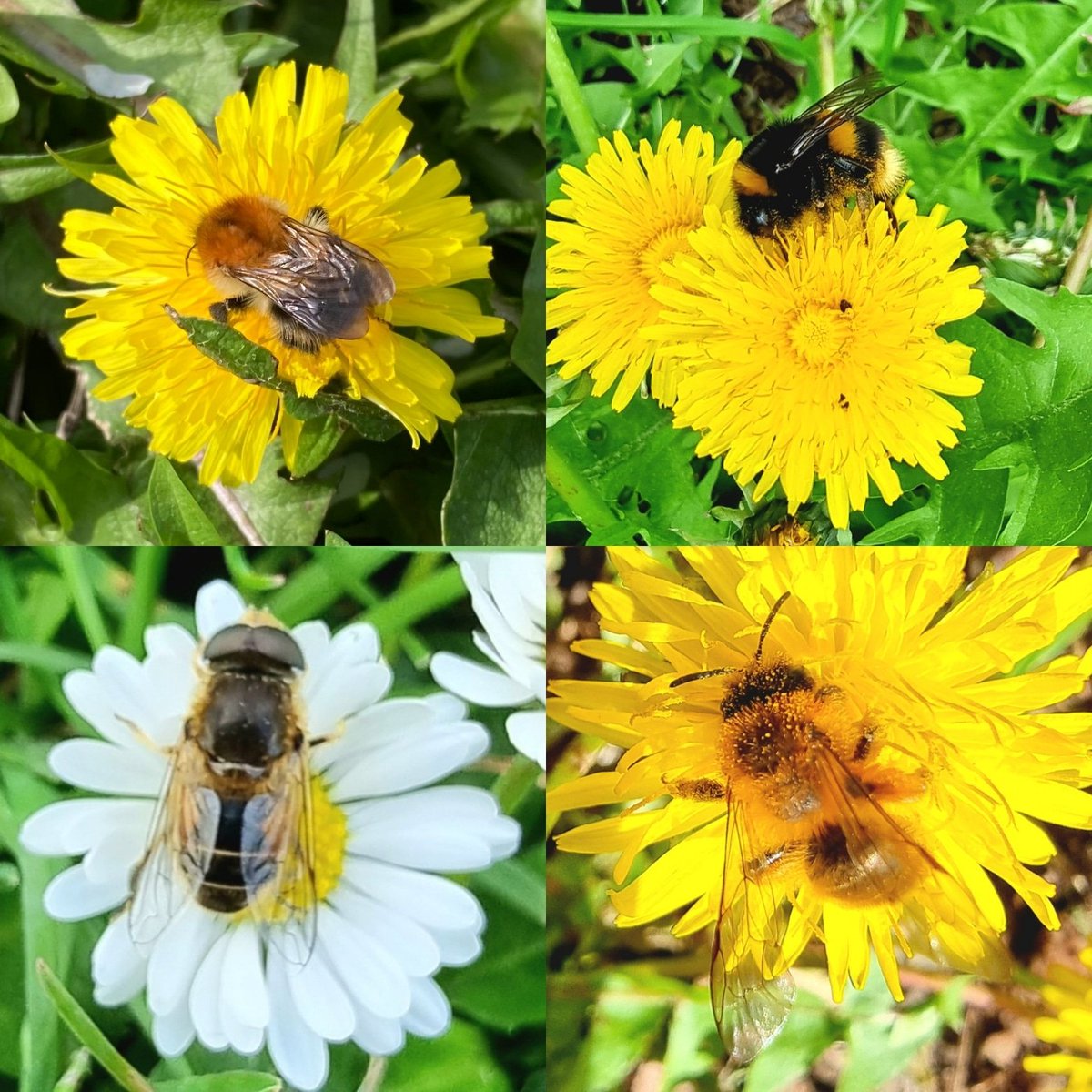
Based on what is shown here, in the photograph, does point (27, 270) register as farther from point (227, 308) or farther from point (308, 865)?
point (308, 865)

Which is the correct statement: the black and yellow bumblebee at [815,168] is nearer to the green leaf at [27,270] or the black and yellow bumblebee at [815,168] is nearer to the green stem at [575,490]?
the green stem at [575,490]

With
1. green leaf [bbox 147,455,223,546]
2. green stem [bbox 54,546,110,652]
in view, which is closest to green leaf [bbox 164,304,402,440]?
green leaf [bbox 147,455,223,546]

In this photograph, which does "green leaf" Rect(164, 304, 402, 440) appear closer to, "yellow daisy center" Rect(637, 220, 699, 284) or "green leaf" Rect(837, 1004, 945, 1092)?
"yellow daisy center" Rect(637, 220, 699, 284)

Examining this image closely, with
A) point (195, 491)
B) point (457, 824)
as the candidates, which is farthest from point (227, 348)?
point (457, 824)

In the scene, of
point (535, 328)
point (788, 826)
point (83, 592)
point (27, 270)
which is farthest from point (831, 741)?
point (27, 270)

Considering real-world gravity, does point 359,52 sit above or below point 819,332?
above

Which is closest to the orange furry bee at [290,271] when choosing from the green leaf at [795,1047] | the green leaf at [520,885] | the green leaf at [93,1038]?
the green leaf at [520,885]
